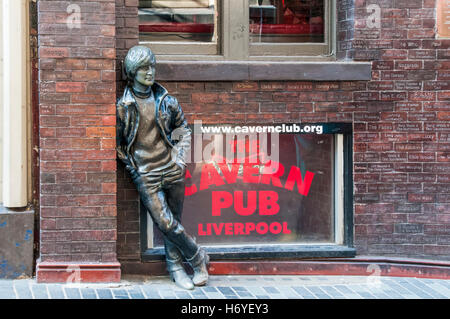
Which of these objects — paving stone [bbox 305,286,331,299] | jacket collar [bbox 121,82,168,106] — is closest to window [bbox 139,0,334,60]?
jacket collar [bbox 121,82,168,106]

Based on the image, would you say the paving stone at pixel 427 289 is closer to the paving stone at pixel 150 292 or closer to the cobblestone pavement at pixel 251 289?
the cobblestone pavement at pixel 251 289

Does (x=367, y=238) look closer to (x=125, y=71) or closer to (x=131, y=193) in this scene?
(x=131, y=193)

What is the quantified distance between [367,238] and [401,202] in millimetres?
513

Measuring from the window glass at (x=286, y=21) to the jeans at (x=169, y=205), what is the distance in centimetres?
178

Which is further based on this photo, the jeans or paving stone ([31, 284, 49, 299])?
the jeans

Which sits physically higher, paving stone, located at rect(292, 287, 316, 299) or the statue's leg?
the statue's leg

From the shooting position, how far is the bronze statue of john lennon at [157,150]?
A: 22.1ft

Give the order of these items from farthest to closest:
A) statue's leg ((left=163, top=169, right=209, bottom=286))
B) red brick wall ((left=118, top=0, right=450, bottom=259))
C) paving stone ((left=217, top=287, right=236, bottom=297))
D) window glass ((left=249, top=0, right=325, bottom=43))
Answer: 1. window glass ((left=249, top=0, right=325, bottom=43))
2. red brick wall ((left=118, top=0, right=450, bottom=259))
3. statue's leg ((left=163, top=169, right=209, bottom=286))
4. paving stone ((left=217, top=287, right=236, bottom=297))

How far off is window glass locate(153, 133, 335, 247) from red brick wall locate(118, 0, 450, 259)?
1.03 ft

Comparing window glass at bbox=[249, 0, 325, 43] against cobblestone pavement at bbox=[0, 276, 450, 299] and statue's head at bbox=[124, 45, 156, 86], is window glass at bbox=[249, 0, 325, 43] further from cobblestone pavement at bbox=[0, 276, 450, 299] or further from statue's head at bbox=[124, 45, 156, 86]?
cobblestone pavement at bbox=[0, 276, 450, 299]

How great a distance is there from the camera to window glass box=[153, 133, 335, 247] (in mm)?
7441

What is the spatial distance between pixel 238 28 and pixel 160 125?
1420 millimetres

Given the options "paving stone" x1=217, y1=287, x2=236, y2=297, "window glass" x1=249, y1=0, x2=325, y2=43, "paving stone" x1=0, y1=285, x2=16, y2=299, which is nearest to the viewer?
"paving stone" x1=0, y1=285, x2=16, y2=299

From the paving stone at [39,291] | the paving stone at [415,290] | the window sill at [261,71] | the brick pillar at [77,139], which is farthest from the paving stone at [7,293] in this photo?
the paving stone at [415,290]
